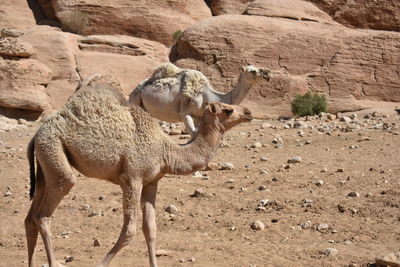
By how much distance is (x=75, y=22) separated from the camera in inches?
858

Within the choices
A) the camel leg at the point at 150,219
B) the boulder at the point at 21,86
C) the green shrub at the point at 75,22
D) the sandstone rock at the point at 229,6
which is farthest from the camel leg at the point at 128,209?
the sandstone rock at the point at 229,6

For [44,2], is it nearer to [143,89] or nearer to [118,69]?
[118,69]

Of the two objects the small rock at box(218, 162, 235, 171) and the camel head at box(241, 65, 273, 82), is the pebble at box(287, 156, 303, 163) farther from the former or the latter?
the camel head at box(241, 65, 273, 82)

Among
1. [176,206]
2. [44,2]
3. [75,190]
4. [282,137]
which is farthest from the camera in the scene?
[44,2]

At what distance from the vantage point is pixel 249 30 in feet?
62.0

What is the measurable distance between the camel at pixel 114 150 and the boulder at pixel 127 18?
1710 centimetres

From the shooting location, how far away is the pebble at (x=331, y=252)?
20.2 ft

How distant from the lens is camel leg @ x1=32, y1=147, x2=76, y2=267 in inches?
213

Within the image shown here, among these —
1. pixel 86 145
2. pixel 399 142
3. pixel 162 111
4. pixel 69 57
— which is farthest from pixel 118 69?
pixel 86 145

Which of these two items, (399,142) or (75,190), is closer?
(75,190)

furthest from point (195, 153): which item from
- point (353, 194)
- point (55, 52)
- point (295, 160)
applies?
point (55, 52)

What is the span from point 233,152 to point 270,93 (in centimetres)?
746

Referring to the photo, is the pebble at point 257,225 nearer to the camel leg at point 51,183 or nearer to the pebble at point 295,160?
the camel leg at point 51,183

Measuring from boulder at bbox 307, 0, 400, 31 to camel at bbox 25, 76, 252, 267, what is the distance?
56.2 ft
